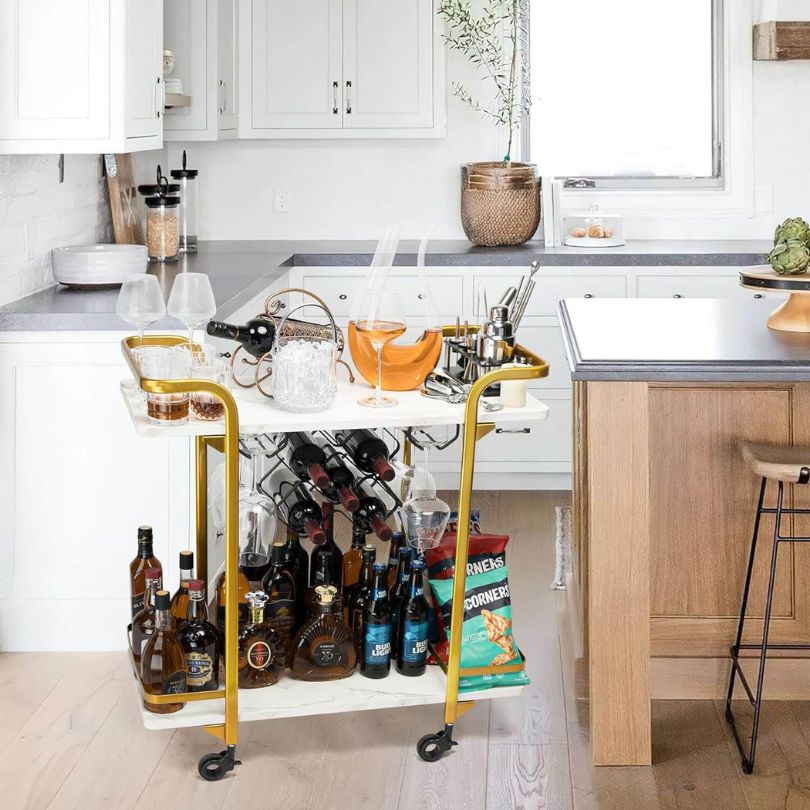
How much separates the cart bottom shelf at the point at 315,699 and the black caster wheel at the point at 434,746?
120 millimetres

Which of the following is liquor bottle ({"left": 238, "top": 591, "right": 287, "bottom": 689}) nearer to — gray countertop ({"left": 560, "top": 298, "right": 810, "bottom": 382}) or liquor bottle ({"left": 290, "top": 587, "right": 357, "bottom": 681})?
liquor bottle ({"left": 290, "top": 587, "right": 357, "bottom": 681})

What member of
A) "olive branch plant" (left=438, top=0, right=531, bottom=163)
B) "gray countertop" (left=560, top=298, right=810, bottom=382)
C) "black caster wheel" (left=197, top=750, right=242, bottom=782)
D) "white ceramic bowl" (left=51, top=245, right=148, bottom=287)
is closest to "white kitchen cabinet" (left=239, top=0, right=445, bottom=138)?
"olive branch plant" (left=438, top=0, right=531, bottom=163)

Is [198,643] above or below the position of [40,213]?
below

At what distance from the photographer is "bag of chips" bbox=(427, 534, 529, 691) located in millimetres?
2701

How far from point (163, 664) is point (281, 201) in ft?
10.5

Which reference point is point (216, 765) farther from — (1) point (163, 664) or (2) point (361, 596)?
(2) point (361, 596)

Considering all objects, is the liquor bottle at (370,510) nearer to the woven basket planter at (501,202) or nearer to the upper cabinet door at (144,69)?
the upper cabinet door at (144,69)

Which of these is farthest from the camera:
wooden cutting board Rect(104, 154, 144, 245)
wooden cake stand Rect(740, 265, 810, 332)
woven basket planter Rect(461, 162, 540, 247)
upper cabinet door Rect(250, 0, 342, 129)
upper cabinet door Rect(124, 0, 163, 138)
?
upper cabinet door Rect(250, 0, 342, 129)

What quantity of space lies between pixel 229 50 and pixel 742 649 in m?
3.22

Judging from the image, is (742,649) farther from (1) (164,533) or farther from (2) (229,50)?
(2) (229,50)

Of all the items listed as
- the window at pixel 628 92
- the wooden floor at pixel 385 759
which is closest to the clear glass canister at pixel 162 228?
the window at pixel 628 92

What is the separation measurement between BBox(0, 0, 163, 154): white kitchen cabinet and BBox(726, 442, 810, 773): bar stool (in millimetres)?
2004

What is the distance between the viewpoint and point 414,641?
2.67 metres

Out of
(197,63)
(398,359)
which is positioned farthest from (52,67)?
(398,359)
